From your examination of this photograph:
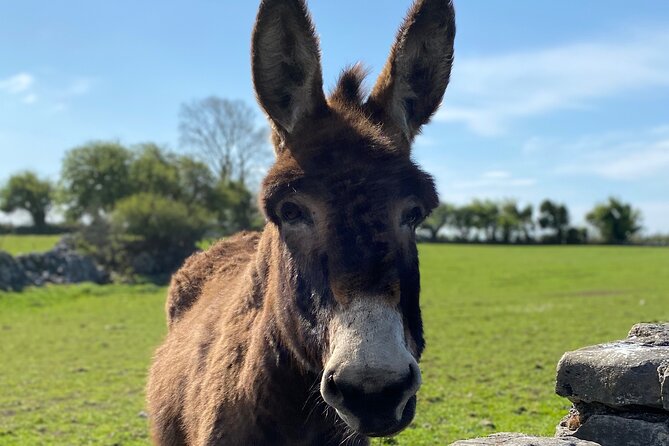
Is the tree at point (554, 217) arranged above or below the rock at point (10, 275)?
above

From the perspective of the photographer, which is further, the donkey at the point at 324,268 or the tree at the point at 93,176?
the tree at the point at 93,176

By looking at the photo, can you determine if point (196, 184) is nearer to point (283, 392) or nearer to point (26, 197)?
point (26, 197)

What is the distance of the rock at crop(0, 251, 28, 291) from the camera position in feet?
83.6

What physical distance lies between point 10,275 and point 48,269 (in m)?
3.85

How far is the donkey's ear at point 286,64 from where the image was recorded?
11.1 feet

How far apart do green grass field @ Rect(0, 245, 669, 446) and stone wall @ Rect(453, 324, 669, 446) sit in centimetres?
296

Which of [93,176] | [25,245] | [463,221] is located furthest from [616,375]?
[463,221]

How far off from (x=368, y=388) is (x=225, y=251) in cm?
389

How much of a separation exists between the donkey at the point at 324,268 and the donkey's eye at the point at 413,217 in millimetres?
11

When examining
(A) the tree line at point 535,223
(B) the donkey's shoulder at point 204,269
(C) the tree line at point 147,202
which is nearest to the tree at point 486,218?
(A) the tree line at point 535,223

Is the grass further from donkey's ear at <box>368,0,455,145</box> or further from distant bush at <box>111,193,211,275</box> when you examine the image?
donkey's ear at <box>368,0,455,145</box>

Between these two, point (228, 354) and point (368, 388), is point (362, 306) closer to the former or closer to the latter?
point (368, 388)

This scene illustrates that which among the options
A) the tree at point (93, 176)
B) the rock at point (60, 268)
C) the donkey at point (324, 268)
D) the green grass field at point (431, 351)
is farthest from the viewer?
the tree at point (93, 176)

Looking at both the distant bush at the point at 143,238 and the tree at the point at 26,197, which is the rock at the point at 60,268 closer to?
the distant bush at the point at 143,238
